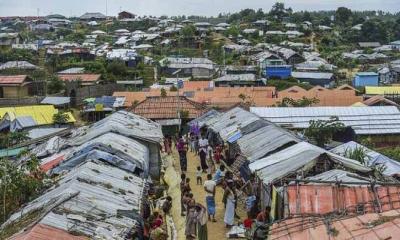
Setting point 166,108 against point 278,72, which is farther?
point 278,72

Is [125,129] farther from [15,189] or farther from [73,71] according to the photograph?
[73,71]

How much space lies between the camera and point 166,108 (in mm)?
28812

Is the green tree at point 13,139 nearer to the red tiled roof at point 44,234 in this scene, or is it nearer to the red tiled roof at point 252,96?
the red tiled roof at point 252,96

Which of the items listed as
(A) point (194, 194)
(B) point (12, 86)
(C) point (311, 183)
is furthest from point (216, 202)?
(B) point (12, 86)

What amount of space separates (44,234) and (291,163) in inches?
213

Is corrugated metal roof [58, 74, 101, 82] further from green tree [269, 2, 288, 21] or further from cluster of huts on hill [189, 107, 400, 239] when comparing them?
green tree [269, 2, 288, 21]

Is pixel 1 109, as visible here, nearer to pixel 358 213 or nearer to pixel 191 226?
pixel 191 226

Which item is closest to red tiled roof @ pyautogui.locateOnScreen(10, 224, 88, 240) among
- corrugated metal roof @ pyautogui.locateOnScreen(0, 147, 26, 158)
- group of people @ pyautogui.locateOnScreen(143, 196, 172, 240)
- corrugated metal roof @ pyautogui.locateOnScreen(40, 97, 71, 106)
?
group of people @ pyautogui.locateOnScreen(143, 196, 172, 240)

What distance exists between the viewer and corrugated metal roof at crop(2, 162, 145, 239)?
9.69 meters

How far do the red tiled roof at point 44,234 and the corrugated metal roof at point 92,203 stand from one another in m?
0.13

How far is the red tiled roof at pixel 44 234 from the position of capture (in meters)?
8.83

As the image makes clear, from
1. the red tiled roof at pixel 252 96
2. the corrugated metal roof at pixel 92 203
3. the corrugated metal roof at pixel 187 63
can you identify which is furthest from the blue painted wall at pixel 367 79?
the corrugated metal roof at pixel 92 203

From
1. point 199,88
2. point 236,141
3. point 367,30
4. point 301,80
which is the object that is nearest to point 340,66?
point 301,80

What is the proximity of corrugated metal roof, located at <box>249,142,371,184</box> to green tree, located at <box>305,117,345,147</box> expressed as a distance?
8480 mm
